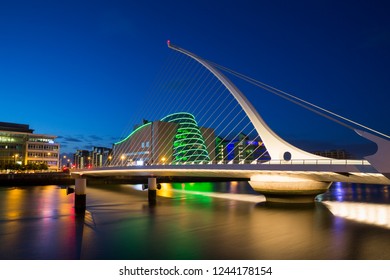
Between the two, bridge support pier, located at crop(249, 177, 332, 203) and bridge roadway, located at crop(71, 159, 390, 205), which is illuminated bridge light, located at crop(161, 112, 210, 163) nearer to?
bridge roadway, located at crop(71, 159, 390, 205)

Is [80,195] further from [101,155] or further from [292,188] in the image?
[101,155]

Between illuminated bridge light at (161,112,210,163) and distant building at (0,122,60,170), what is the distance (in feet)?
108

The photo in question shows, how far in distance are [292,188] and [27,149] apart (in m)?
82.0

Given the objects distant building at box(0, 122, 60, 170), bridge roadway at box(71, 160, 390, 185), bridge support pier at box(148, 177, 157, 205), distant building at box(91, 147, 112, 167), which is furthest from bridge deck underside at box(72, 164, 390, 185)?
distant building at box(91, 147, 112, 167)

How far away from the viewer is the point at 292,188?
26.3 metres

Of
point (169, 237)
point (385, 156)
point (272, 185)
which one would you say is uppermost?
point (385, 156)

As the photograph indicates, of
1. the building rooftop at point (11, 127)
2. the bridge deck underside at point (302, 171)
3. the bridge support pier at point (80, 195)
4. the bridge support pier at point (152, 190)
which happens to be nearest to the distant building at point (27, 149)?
the building rooftop at point (11, 127)

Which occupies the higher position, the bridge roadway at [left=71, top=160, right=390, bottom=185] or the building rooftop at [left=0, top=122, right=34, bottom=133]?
the building rooftop at [left=0, top=122, right=34, bottom=133]

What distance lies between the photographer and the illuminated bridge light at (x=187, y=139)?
81.8 m

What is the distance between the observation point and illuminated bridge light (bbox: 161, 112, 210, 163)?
268 ft
